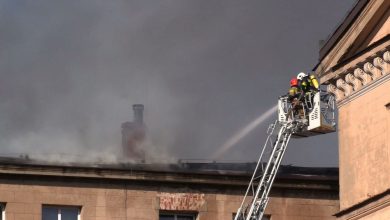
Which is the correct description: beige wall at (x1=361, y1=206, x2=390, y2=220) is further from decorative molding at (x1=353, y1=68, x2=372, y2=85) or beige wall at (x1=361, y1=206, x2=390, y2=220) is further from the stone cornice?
decorative molding at (x1=353, y1=68, x2=372, y2=85)

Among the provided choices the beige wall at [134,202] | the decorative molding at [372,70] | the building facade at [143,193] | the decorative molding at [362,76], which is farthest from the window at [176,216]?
the decorative molding at [372,70]

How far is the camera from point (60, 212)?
53.3 metres

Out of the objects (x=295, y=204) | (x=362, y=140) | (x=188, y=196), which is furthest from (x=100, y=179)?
(x=362, y=140)

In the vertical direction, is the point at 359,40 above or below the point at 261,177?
above


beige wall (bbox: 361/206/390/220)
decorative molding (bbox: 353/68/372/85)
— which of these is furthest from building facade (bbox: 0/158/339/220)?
beige wall (bbox: 361/206/390/220)

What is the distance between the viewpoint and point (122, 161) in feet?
185

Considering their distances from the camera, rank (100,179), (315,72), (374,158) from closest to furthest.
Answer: (374,158)
(315,72)
(100,179)

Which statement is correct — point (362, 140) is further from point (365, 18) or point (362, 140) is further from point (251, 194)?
point (251, 194)

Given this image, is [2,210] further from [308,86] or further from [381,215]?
[381,215]

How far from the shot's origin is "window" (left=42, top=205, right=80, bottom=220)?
5312cm

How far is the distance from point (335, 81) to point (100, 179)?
30.2 feet

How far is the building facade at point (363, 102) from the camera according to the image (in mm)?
45594

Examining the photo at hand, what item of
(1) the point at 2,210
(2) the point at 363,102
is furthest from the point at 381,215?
(1) the point at 2,210

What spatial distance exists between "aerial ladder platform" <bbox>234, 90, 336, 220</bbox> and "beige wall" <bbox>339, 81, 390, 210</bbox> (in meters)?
0.48
